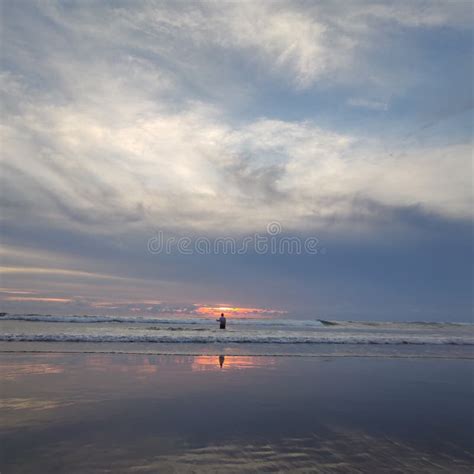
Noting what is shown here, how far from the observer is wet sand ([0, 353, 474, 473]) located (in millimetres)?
6633

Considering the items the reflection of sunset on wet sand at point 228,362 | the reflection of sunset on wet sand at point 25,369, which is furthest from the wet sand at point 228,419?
the reflection of sunset on wet sand at point 228,362

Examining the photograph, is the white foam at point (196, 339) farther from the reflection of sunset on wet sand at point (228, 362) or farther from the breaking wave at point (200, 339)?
the reflection of sunset on wet sand at point (228, 362)

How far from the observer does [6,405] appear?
9789 millimetres

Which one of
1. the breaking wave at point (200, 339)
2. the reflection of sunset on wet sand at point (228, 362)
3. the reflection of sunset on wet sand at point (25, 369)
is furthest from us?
the breaking wave at point (200, 339)

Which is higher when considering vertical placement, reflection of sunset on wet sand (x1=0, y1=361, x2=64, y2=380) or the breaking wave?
the breaking wave

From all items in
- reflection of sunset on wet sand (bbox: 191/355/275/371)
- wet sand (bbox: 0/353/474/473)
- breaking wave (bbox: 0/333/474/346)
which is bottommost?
wet sand (bbox: 0/353/474/473)

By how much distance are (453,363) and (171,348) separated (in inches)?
621

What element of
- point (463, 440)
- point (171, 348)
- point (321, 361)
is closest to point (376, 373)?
point (321, 361)

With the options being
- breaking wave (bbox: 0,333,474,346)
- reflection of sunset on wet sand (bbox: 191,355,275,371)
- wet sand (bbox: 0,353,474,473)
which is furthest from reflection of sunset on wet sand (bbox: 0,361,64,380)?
breaking wave (bbox: 0,333,474,346)

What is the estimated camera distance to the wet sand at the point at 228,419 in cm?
663

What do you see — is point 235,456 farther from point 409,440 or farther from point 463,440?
point 463,440

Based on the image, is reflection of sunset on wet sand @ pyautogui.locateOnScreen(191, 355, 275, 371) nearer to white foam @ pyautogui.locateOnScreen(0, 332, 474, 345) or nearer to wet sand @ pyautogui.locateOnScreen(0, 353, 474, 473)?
wet sand @ pyautogui.locateOnScreen(0, 353, 474, 473)

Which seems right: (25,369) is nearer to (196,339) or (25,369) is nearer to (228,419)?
(228,419)

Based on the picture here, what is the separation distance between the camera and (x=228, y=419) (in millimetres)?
9078
